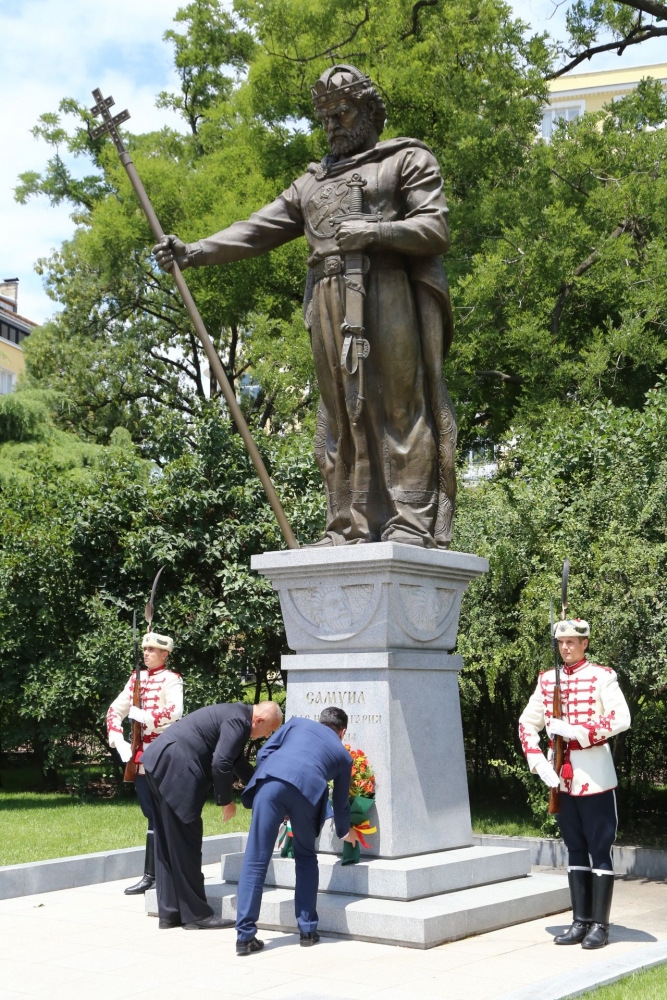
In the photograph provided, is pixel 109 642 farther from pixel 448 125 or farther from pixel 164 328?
pixel 164 328

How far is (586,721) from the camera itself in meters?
7.31

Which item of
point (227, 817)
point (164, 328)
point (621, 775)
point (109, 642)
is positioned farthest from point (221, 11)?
point (227, 817)

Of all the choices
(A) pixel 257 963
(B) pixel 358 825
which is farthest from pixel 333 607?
(A) pixel 257 963

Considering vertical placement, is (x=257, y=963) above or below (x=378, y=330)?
below

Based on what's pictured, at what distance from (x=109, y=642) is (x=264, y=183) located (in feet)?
38.8

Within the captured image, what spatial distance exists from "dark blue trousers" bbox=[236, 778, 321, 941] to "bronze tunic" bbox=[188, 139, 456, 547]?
1.96 metres

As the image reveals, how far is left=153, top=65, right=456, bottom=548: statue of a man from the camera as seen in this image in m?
8.12

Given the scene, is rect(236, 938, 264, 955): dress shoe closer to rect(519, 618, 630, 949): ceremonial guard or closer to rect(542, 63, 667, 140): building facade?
rect(519, 618, 630, 949): ceremonial guard

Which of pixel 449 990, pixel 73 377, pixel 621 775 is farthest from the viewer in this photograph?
pixel 73 377

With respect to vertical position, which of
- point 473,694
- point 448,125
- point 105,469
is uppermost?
point 448,125

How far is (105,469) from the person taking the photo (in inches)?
642

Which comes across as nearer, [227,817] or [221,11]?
[227,817]

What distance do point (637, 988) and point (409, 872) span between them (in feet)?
5.66

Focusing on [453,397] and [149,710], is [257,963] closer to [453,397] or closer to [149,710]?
[149,710]
